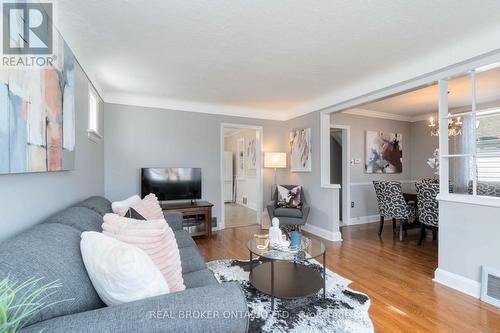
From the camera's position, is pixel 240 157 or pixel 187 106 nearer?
pixel 187 106

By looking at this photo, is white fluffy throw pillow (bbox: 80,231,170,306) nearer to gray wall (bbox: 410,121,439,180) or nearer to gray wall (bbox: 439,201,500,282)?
gray wall (bbox: 439,201,500,282)

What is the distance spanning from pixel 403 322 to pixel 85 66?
3813 millimetres

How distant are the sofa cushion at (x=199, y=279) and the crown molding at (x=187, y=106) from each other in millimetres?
3190

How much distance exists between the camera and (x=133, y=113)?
153 inches

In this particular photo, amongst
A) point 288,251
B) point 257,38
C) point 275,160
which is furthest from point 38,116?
point 275,160

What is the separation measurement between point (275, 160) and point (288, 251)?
9.01 ft

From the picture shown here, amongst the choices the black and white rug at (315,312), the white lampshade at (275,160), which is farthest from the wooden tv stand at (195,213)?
the black and white rug at (315,312)

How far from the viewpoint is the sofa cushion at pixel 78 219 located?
54.9 inches

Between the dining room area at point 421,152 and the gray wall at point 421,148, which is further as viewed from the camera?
the gray wall at point 421,148

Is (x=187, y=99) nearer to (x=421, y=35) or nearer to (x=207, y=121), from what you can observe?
(x=207, y=121)

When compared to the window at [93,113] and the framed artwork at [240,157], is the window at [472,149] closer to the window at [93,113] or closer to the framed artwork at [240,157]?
the window at [93,113]

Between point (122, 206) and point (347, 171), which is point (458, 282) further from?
point (122, 206)

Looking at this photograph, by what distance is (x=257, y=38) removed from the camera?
6.96 ft

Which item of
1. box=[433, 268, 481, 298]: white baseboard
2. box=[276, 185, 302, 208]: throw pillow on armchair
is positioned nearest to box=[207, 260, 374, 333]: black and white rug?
box=[433, 268, 481, 298]: white baseboard
